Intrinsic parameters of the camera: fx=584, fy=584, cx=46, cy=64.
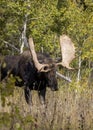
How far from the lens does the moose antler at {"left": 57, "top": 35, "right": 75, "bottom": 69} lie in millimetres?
9663

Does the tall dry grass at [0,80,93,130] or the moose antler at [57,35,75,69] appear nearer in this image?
the tall dry grass at [0,80,93,130]

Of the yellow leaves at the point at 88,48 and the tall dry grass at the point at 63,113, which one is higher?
the tall dry grass at the point at 63,113

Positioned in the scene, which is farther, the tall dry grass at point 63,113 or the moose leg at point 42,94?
the moose leg at point 42,94

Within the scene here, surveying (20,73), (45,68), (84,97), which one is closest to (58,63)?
(45,68)

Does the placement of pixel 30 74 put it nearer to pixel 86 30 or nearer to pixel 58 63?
pixel 58 63

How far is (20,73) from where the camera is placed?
42.1 ft

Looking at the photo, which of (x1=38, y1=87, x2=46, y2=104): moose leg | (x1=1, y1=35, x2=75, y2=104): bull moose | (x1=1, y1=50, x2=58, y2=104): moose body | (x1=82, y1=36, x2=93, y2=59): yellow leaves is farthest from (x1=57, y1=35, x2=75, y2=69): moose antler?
(x1=82, y1=36, x2=93, y2=59): yellow leaves

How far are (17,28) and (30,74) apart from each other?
21.8 meters

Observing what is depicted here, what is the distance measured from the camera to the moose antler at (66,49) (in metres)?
9.66

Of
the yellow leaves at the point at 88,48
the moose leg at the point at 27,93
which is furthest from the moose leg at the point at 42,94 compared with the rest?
the yellow leaves at the point at 88,48

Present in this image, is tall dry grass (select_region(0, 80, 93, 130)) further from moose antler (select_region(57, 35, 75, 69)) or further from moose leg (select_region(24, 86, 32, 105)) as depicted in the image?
moose leg (select_region(24, 86, 32, 105))

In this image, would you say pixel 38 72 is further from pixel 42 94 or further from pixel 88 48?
pixel 88 48

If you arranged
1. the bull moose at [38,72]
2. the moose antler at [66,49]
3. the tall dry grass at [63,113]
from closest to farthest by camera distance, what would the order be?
the tall dry grass at [63,113] → the moose antler at [66,49] → the bull moose at [38,72]

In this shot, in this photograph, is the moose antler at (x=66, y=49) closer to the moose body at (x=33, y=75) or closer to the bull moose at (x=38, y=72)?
the bull moose at (x=38, y=72)
